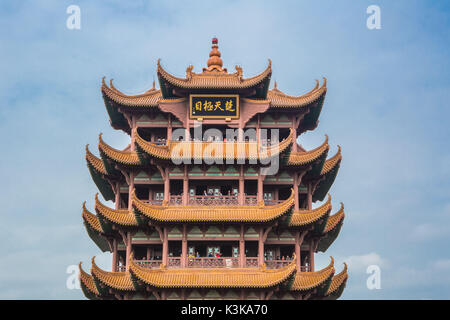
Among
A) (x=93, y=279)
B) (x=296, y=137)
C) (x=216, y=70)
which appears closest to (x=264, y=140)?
(x=296, y=137)

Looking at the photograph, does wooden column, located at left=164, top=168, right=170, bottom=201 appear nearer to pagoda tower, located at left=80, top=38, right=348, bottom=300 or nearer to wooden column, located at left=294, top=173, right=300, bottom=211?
pagoda tower, located at left=80, top=38, right=348, bottom=300

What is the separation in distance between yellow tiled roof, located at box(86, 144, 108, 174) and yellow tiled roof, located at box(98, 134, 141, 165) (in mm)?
1787

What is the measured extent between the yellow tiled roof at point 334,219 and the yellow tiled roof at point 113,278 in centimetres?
1218

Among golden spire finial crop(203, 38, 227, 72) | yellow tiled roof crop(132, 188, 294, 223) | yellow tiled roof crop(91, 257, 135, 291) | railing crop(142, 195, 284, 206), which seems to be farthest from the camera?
golden spire finial crop(203, 38, 227, 72)

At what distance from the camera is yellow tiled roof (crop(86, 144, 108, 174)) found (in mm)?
45156

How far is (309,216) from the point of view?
139 feet

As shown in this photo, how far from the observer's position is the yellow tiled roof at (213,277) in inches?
1529

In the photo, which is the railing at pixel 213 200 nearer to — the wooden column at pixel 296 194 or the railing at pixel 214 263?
the wooden column at pixel 296 194

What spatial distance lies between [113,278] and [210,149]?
9.37 metres

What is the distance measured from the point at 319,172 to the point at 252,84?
6.86m

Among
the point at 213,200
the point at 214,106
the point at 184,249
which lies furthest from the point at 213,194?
the point at 214,106

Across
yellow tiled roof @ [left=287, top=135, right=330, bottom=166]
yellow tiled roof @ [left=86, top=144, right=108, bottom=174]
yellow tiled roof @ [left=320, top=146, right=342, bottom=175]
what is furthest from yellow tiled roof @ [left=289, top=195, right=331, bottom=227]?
yellow tiled roof @ [left=86, top=144, right=108, bottom=174]

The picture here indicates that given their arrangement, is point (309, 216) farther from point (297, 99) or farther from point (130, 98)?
point (130, 98)
